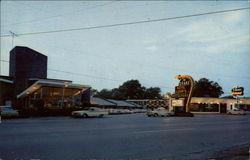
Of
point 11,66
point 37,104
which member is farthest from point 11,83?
point 37,104

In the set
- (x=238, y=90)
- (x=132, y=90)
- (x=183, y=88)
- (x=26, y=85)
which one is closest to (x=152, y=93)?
(x=132, y=90)

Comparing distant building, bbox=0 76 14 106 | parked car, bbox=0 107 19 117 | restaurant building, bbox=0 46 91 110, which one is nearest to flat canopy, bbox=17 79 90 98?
restaurant building, bbox=0 46 91 110

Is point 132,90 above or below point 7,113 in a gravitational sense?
above

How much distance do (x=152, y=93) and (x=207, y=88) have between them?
101ft

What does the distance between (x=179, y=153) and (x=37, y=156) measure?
494cm

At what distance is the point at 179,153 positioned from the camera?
8.61 meters

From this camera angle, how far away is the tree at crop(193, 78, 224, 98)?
369 feet

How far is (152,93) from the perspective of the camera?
13162 cm

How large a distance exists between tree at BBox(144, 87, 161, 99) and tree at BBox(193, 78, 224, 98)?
24.3 metres

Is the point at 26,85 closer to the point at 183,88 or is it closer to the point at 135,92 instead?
the point at 183,88

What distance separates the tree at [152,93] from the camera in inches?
5128

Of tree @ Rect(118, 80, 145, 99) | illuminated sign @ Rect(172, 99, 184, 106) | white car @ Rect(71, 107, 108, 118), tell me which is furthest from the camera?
tree @ Rect(118, 80, 145, 99)

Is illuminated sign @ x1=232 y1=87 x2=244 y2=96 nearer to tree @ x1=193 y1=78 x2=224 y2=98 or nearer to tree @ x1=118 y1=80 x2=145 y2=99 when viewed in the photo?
tree @ x1=193 y1=78 x2=224 y2=98

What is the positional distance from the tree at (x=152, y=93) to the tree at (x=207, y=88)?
24.3m
